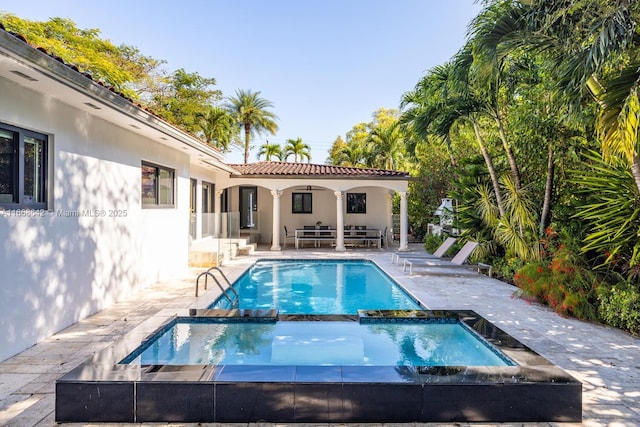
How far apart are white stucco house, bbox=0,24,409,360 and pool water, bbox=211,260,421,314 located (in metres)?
2.25

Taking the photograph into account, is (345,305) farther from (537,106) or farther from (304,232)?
(304,232)

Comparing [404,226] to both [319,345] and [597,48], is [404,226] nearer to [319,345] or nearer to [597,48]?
[319,345]

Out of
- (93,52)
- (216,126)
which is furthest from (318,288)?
(93,52)

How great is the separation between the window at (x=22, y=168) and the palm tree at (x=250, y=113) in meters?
26.6

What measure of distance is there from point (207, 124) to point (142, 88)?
5776 millimetres

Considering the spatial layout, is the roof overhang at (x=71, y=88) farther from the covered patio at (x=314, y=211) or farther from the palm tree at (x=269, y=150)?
the palm tree at (x=269, y=150)

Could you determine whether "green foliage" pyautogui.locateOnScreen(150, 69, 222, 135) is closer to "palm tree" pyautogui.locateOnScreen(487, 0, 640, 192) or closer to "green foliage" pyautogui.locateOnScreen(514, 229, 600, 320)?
"palm tree" pyautogui.locateOnScreen(487, 0, 640, 192)

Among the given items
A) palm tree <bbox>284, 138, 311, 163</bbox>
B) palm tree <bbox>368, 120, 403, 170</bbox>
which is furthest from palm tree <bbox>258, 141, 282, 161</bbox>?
palm tree <bbox>368, 120, 403, 170</bbox>

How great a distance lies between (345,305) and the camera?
8.59m

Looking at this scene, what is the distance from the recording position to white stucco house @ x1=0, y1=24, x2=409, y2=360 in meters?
4.72

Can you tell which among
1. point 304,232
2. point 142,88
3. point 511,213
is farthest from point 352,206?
point 142,88

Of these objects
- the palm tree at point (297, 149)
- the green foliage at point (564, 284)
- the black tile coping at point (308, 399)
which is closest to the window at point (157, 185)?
the black tile coping at point (308, 399)

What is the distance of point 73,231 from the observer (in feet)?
20.1

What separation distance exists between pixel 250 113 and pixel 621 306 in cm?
2997
